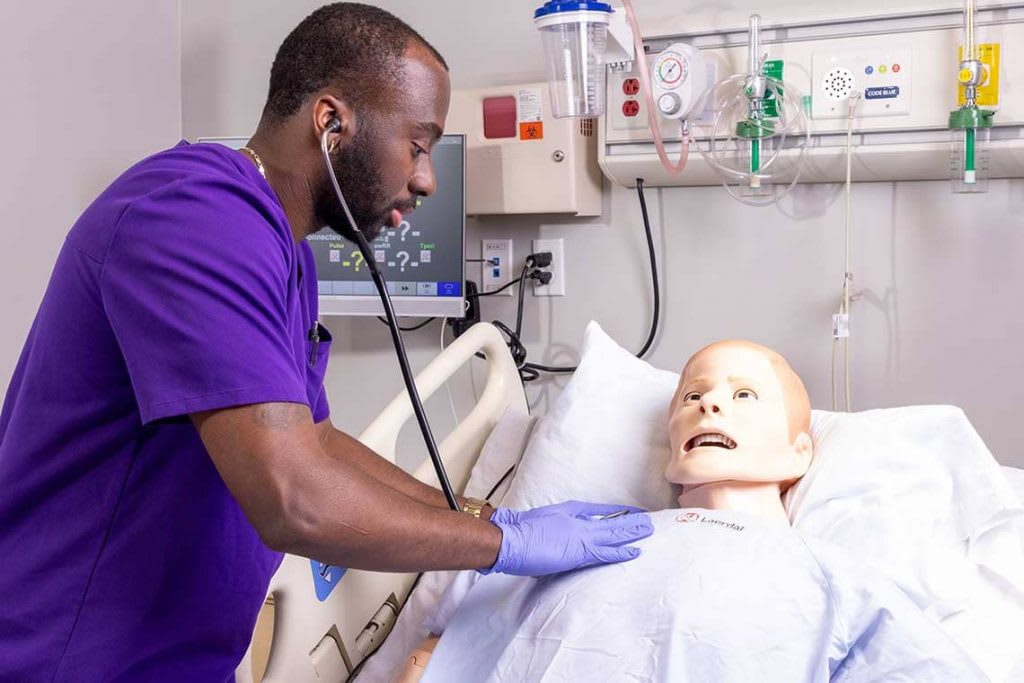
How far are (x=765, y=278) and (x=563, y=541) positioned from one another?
1057 mm

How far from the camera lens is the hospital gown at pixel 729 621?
47.6 inches

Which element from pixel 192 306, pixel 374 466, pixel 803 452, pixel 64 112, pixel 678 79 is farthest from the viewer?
pixel 64 112

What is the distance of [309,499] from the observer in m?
1.04

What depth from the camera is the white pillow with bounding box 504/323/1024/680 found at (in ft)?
4.75

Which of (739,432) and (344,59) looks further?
(739,432)

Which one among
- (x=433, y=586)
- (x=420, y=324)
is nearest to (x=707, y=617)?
(x=433, y=586)

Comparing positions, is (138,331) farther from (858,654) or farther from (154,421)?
(858,654)

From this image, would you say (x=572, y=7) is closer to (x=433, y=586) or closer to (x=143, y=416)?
(x=433, y=586)

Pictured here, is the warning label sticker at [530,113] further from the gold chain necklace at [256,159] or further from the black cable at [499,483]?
the gold chain necklace at [256,159]

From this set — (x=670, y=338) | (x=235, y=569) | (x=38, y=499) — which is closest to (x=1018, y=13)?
(x=670, y=338)

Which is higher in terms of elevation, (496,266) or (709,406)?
(496,266)

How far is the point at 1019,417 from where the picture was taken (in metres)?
2.04

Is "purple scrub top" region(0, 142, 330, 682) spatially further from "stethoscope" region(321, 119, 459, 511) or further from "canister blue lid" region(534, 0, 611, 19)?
"canister blue lid" region(534, 0, 611, 19)

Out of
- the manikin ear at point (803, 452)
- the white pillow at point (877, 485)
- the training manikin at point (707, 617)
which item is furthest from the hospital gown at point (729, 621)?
the manikin ear at point (803, 452)
